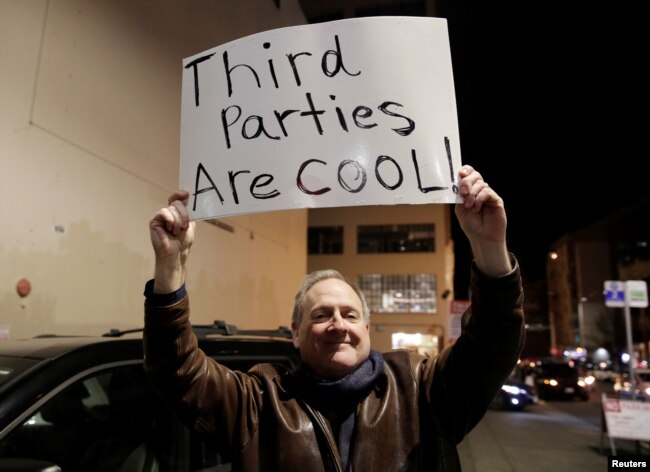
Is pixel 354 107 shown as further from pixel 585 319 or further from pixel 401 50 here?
pixel 585 319

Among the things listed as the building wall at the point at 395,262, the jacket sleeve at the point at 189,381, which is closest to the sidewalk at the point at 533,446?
the jacket sleeve at the point at 189,381

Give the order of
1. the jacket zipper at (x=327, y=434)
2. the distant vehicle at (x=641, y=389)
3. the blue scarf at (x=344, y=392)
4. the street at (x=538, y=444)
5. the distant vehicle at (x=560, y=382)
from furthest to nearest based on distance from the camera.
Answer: the distant vehicle at (x=560, y=382) < the distant vehicle at (x=641, y=389) < the street at (x=538, y=444) < the blue scarf at (x=344, y=392) < the jacket zipper at (x=327, y=434)

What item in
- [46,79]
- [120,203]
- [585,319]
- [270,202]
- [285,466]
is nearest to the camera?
[285,466]

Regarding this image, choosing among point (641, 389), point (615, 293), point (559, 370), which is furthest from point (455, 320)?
point (559, 370)

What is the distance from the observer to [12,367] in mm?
2178

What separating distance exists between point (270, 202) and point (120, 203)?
7.18m

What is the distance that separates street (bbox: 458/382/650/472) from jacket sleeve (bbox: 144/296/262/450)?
3571mm

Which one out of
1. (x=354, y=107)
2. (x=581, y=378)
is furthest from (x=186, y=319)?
(x=581, y=378)

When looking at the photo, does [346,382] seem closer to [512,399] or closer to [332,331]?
[332,331]

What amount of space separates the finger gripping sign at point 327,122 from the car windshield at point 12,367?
3.17ft

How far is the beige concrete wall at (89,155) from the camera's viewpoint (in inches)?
255

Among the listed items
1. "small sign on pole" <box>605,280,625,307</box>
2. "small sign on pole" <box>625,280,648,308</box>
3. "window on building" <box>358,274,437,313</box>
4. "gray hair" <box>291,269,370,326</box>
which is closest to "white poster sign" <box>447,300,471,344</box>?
"small sign on pole" <box>605,280,625,307</box>

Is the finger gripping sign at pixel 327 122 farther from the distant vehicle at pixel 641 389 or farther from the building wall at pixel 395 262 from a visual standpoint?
the building wall at pixel 395 262

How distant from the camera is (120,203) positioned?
332 inches
